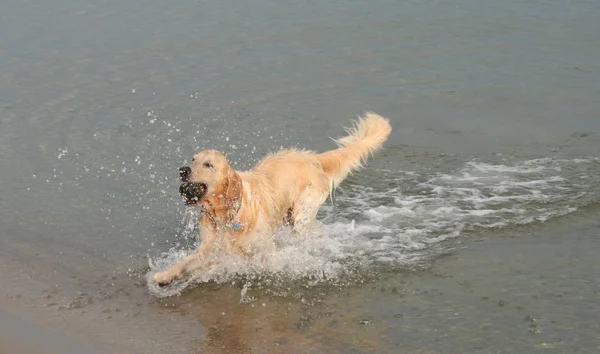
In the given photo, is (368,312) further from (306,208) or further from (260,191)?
(306,208)

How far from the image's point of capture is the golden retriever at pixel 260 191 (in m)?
6.57

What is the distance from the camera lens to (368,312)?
6.34 meters

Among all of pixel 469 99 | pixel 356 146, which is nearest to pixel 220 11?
pixel 469 99

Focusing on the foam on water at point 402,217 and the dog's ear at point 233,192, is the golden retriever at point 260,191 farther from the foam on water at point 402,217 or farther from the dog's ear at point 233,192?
the foam on water at point 402,217

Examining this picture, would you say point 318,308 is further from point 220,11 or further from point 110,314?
point 220,11

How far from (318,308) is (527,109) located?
16.1ft

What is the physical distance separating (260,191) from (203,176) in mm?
804

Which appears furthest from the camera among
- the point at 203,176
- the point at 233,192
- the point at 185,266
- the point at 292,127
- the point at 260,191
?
the point at 292,127

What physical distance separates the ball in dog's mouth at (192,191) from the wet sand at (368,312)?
744mm

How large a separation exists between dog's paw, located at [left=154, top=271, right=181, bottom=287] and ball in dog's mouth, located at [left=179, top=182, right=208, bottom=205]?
0.65m

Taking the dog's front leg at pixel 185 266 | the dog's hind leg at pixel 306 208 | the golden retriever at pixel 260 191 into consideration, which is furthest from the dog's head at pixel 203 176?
the dog's hind leg at pixel 306 208

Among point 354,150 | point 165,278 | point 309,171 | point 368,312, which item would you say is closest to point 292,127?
point 354,150

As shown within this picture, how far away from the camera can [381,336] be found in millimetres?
5984

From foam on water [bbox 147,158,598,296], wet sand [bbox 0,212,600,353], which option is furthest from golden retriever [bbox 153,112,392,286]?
wet sand [bbox 0,212,600,353]
